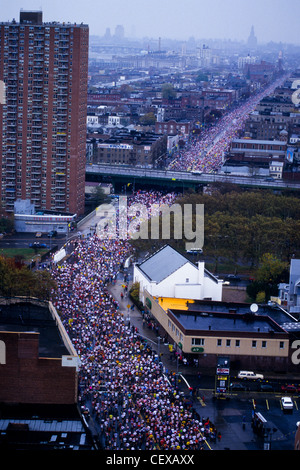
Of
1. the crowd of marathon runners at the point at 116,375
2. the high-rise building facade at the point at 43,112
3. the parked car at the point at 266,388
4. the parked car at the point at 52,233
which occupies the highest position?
the high-rise building facade at the point at 43,112

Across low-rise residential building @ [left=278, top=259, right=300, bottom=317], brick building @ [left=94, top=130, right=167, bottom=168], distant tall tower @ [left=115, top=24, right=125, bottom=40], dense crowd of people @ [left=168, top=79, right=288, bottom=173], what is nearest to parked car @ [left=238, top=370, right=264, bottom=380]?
low-rise residential building @ [left=278, top=259, right=300, bottom=317]

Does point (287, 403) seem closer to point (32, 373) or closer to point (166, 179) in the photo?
point (32, 373)

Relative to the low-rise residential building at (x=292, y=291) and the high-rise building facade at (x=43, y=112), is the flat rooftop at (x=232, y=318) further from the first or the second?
the high-rise building facade at (x=43, y=112)

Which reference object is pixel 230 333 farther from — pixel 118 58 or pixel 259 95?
pixel 118 58

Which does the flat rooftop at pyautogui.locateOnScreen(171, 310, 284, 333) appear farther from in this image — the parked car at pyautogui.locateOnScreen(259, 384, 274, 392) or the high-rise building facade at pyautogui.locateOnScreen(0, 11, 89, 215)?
the high-rise building facade at pyautogui.locateOnScreen(0, 11, 89, 215)

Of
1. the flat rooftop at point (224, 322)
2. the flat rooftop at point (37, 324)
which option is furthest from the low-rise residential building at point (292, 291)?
the flat rooftop at point (37, 324)

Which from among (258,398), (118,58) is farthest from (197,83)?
(258,398)

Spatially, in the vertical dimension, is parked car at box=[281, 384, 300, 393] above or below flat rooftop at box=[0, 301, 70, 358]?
below
